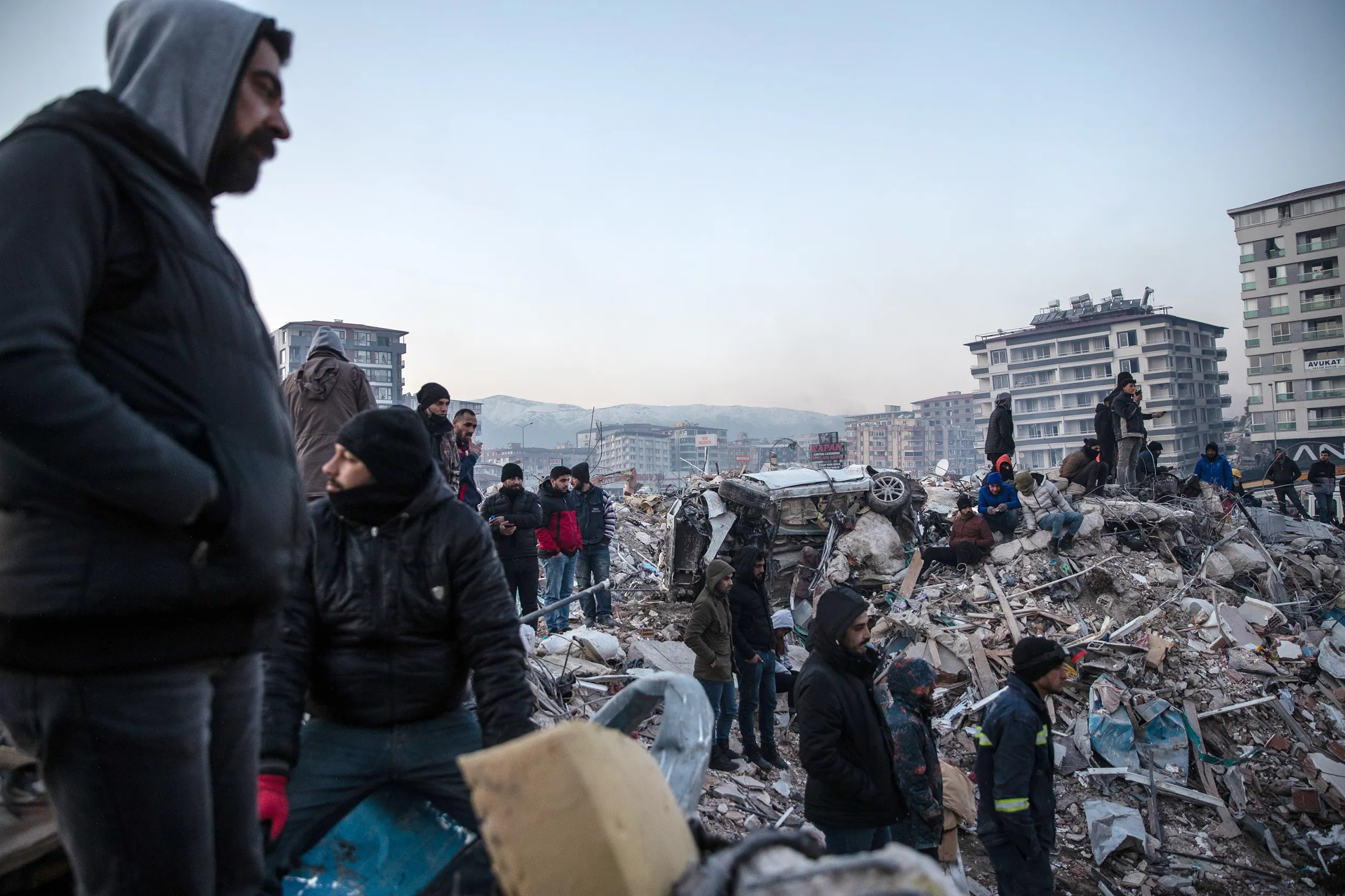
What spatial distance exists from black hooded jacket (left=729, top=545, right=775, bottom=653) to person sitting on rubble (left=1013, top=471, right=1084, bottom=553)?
6382mm

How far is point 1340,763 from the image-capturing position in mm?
7234

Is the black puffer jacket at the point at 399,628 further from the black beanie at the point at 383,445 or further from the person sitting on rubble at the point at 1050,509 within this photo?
the person sitting on rubble at the point at 1050,509

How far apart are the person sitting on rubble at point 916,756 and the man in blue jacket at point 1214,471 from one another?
506 inches

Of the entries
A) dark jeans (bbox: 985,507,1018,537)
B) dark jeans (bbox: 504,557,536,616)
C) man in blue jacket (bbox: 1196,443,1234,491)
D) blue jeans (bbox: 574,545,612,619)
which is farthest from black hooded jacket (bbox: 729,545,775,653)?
man in blue jacket (bbox: 1196,443,1234,491)

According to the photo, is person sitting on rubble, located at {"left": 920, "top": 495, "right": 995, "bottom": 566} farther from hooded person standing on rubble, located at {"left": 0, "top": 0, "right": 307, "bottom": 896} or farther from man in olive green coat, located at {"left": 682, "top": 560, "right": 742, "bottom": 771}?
hooded person standing on rubble, located at {"left": 0, "top": 0, "right": 307, "bottom": 896}

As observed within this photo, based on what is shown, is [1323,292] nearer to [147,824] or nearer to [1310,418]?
[1310,418]

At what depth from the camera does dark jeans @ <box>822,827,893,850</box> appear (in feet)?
12.9

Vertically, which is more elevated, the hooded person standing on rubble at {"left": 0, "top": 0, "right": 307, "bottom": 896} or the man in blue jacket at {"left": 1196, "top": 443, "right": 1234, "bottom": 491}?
the hooded person standing on rubble at {"left": 0, "top": 0, "right": 307, "bottom": 896}

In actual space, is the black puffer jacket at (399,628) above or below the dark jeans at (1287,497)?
above

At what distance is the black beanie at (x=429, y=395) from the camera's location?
6035mm

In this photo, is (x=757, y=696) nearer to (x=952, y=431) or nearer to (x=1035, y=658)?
(x=1035, y=658)

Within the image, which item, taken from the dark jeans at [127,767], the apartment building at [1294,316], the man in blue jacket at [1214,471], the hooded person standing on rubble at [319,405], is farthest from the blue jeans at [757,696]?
the apartment building at [1294,316]

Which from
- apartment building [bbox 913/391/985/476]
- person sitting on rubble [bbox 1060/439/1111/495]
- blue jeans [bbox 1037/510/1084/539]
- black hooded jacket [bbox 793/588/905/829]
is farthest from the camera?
apartment building [bbox 913/391/985/476]

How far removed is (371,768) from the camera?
198cm
